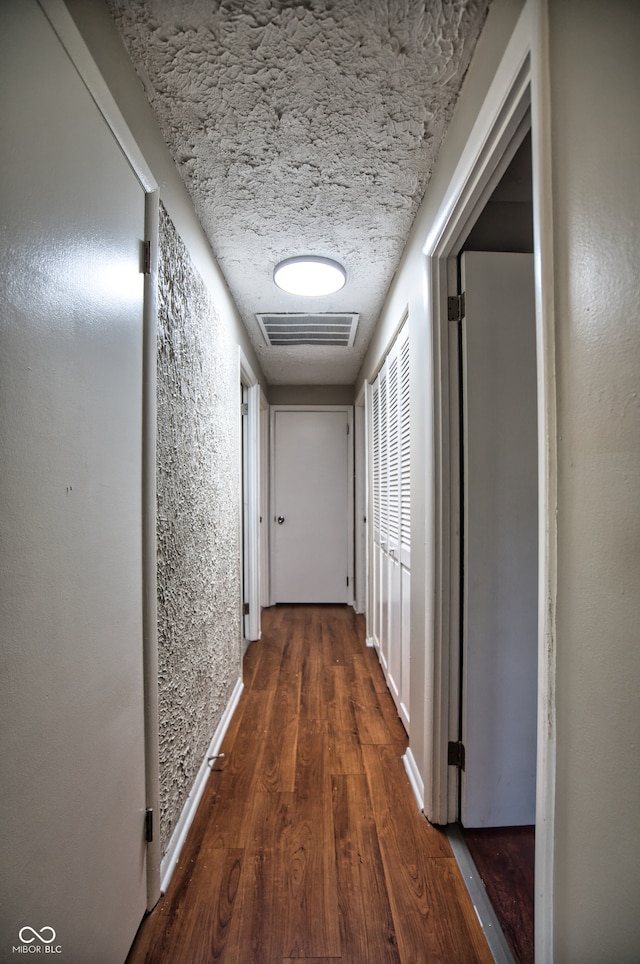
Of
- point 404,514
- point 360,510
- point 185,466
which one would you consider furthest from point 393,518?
point 360,510

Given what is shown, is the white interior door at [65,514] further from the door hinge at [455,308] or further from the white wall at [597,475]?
the door hinge at [455,308]

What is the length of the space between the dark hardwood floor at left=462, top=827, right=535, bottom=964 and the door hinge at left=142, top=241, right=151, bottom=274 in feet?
6.53

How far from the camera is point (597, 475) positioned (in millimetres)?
601

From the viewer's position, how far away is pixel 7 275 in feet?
1.97

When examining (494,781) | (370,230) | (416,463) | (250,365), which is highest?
(370,230)

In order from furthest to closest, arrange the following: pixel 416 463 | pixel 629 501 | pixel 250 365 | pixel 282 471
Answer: pixel 282 471 < pixel 250 365 < pixel 416 463 < pixel 629 501

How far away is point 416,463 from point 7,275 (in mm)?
1371

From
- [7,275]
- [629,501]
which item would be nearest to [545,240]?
[629,501]

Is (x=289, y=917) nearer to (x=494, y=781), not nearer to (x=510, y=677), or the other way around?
(x=494, y=781)

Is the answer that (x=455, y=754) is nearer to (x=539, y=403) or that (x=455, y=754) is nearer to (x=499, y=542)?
(x=499, y=542)

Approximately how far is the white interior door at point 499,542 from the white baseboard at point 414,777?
6.1 inches

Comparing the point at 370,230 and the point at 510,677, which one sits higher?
the point at 370,230

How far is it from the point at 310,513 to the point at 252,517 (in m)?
1.09

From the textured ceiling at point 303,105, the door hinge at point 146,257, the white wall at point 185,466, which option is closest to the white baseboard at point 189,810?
the white wall at point 185,466
